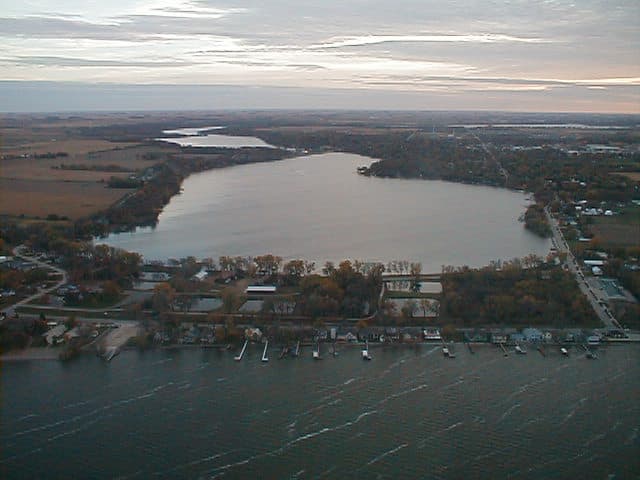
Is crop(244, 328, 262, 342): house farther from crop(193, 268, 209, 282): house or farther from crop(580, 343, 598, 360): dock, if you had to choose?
crop(580, 343, 598, 360): dock

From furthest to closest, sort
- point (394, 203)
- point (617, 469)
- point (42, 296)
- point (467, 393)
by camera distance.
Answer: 1. point (394, 203)
2. point (42, 296)
3. point (467, 393)
4. point (617, 469)

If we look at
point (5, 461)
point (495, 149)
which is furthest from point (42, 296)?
point (495, 149)

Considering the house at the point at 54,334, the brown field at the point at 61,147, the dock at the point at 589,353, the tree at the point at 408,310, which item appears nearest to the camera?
the dock at the point at 589,353

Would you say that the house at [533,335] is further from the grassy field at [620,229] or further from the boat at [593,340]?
the grassy field at [620,229]

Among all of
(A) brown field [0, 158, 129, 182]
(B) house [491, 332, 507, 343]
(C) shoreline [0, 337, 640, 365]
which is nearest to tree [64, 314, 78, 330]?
(C) shoreline [0, 337, 640, 365]

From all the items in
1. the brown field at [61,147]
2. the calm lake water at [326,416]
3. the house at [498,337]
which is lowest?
the calm lake water at [326,416]

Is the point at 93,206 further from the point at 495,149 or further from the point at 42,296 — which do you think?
the point at 495,149

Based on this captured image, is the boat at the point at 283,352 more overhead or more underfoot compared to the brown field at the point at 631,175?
more underfoot

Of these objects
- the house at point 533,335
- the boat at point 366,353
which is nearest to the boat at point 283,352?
the boat at point 366,353
